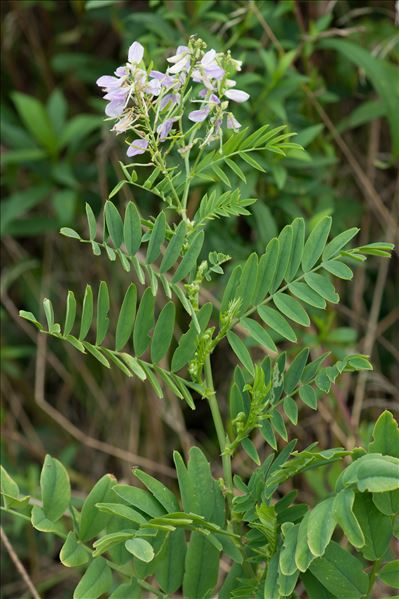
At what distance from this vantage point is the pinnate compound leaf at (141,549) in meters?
0.91

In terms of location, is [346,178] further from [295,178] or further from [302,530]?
[302,530]

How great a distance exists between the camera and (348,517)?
34.4 inches

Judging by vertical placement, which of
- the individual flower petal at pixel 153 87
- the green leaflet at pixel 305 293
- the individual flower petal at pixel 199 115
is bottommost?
the green leaflet at pixel 305 293

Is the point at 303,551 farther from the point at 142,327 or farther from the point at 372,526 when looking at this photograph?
the point at 142,327

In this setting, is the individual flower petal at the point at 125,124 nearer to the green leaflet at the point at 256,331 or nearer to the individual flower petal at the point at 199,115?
the individual flower petal at the point at 199,115

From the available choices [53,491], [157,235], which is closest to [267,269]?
[157,235]

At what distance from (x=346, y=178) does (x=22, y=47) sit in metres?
0.88

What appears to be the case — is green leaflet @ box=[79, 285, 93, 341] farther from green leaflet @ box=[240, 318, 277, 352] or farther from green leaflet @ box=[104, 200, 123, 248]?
green leaflet @ box=[240, 318, 277, 352]

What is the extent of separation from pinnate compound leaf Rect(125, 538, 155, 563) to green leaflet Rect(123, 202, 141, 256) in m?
0.29

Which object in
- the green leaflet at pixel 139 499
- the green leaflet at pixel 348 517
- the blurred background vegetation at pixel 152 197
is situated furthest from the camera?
the blurred background vegetation at pixel 152 197

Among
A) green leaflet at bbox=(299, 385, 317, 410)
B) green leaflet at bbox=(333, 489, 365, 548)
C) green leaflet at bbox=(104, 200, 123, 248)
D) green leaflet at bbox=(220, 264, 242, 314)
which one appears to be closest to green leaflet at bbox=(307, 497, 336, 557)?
green leaflet at bbox=(333, 489, 365, 548)

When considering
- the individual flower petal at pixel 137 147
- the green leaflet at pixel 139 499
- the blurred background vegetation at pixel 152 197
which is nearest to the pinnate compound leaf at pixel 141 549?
the green leaflet at pixel 139 499

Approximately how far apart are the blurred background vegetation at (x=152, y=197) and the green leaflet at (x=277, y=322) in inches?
22.0

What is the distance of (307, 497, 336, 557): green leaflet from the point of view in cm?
86
